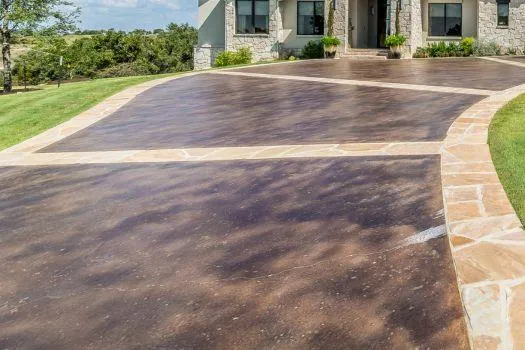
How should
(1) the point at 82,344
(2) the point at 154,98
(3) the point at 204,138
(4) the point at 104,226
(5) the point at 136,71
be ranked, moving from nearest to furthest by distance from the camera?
(1) the point at 82,344 → (4) the point at 104,226 → (3) the point at 204,138 → (2) the point at 154,98 → (5) the point at 136,71

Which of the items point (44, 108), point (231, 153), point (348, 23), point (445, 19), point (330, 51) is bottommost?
point (231, 153)

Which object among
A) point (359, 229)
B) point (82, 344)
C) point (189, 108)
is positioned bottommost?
point (82, 344)

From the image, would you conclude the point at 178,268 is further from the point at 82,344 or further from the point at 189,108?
the point at 189,108

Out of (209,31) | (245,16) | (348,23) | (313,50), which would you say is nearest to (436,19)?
(348,23)

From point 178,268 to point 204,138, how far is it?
5068 millimetres

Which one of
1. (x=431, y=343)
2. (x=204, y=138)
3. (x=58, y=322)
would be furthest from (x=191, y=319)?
(x=204, y=138)

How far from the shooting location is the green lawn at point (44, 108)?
39.4 ft

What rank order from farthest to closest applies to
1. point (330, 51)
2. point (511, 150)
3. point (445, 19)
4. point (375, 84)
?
point (445, 19)
point (330, 51)
point (375, 84)
point (511, 150)

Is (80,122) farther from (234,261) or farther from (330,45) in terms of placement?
(330,45)

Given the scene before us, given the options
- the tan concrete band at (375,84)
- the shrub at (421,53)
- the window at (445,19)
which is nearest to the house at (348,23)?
the window at (445,19)

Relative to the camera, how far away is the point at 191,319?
137 inches

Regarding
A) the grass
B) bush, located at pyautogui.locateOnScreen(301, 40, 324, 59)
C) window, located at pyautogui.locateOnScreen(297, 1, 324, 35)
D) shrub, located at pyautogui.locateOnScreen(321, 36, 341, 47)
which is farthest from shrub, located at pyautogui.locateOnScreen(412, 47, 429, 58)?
the grass

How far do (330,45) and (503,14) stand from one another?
9872 mm

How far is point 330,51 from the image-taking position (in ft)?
101
